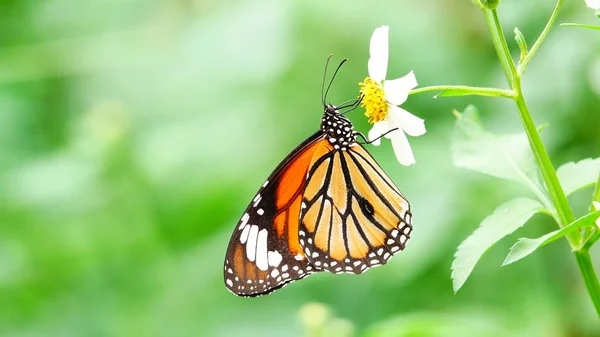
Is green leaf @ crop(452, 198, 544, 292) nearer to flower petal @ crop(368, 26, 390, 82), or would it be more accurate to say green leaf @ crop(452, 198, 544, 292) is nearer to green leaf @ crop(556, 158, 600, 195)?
green leaf @ crop(556, 158, 600, 195)

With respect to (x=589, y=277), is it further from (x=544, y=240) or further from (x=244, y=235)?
(x=244, y=235)

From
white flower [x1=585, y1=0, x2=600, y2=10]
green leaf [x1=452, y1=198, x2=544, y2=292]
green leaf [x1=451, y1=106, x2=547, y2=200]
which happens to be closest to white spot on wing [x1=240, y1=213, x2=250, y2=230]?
green leaf [x1=451, y1=106, x2=547, y2=200]

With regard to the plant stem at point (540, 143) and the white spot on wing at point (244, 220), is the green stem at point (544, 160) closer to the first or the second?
the plant stem at point (540, 143)

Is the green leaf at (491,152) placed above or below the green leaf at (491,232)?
above

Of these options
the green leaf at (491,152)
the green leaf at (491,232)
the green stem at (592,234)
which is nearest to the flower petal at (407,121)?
the green leaf at (491,152)

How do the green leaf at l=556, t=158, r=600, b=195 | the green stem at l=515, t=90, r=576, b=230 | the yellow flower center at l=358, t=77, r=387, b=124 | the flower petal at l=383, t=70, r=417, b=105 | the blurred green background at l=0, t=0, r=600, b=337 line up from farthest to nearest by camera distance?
the blurred green background at l=0, t=0, r=600, b=337, the yellow flower center at l=358, t=77, r=387, b=124, the flower petal at l=383, t=70, r=417, b=105, the green leaf at l=556, t=158, r=600, b=195, the green stem at l=515, t=90, r=576, b=230
